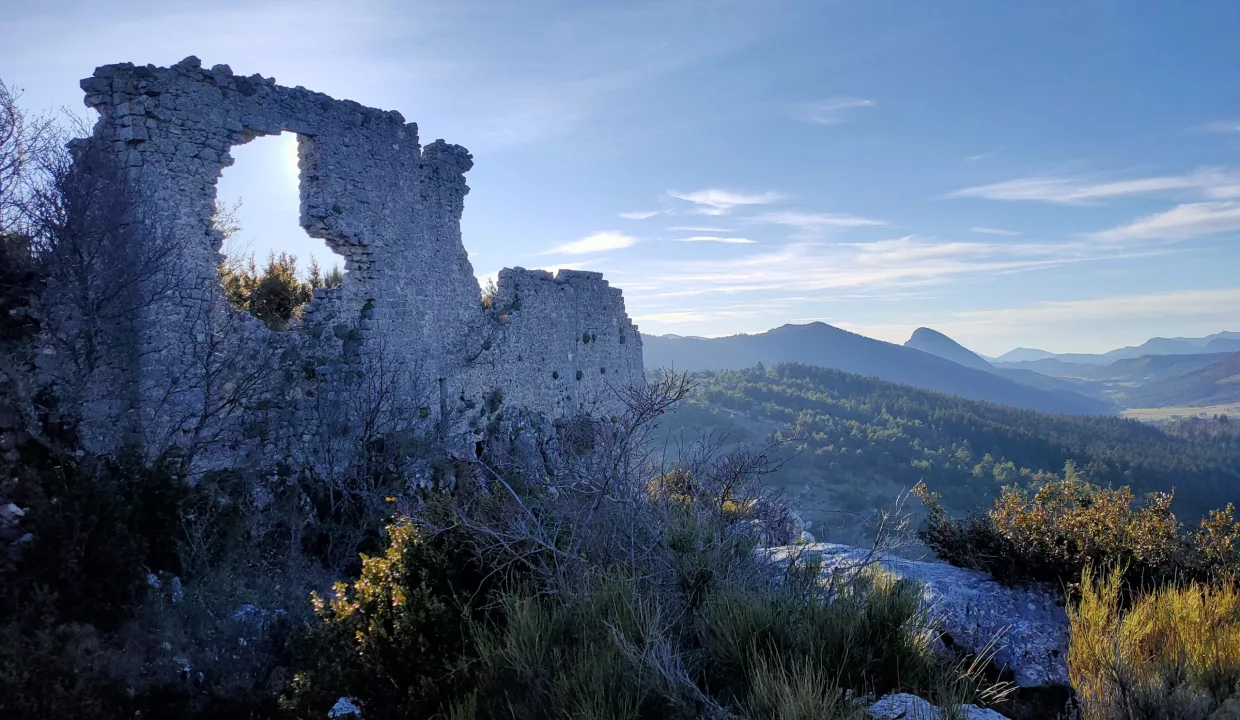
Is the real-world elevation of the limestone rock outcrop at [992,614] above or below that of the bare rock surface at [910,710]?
below

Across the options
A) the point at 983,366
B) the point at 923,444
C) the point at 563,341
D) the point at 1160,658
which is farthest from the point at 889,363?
the point at 1160,658

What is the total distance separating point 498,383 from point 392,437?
2507mm

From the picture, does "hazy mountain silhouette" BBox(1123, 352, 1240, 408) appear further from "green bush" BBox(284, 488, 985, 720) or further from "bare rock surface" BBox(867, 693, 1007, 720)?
"bare rock surface" BBox(867, 693, 1007, 720)

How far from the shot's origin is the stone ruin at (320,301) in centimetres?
695

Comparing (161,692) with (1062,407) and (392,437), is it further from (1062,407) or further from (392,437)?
(1062,407)

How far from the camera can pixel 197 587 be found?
6.44 meters

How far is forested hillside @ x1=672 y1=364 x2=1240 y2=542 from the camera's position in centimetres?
4459

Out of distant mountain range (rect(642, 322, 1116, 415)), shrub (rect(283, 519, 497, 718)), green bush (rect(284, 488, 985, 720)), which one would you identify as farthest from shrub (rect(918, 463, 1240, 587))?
distant mountain range (rect(642, 322, 1116, 415))

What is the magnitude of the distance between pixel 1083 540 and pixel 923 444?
4982cm

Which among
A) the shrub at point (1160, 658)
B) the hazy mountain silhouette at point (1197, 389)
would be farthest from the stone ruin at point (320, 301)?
the hazy mountain silhouette at point (1197, 389)

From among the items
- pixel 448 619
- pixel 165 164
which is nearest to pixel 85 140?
pixel 165 164

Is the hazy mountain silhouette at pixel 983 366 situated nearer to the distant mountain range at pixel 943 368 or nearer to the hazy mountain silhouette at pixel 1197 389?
the distant mountain range at pixel 943 368

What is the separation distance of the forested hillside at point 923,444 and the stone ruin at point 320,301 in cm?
3001

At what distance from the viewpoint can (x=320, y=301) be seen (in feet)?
28.3
